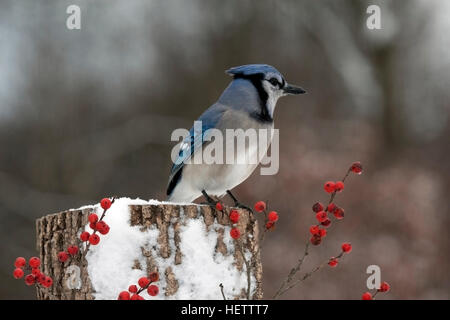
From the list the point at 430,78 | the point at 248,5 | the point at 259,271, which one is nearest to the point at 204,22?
the point at 248,5

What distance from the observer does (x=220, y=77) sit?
274 inches

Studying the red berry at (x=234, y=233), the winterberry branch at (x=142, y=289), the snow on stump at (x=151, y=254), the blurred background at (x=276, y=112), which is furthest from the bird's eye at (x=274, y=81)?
the blurred background at (x=276, y=112)

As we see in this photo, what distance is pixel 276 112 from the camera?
242 inches

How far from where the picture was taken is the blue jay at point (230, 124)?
269cm

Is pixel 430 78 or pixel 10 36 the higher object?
pixel 10 36

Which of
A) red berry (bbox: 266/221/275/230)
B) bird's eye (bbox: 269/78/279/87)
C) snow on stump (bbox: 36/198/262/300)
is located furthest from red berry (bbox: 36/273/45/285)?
bird's eye (bbox: 269/78/279/87)

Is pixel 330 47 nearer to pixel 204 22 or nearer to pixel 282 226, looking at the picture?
pixel 204 22

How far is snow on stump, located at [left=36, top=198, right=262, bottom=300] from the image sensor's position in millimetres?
1922

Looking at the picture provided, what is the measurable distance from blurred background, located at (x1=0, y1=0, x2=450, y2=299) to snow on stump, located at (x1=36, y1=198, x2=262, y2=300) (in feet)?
10.8

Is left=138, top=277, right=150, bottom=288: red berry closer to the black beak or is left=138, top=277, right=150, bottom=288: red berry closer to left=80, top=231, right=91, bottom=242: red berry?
left=80, top=231, right=91, bottom=242: red berry

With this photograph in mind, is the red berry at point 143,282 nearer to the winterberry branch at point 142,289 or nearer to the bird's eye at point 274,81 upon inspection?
the winterberry branch at point 142,289

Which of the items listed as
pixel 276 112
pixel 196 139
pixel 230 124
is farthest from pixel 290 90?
pixel 276 112

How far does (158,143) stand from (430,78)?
9.06 feet

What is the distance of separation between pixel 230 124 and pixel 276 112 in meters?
3.47
